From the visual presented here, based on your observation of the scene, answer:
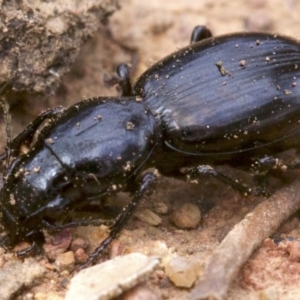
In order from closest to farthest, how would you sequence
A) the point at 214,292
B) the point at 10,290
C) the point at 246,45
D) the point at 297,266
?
1. the point at 214,292
2. the point at 10,290
3. the point at 297,266
4. the point at 246,45

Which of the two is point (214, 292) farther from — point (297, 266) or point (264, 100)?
point (264, 100)

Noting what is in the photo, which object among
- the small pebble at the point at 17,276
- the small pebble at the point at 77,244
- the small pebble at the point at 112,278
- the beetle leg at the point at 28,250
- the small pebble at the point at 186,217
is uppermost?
the beetle leg at the point at 28,250

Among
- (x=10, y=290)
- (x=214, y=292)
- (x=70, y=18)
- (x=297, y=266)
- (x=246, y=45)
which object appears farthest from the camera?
(x=70, y=18)

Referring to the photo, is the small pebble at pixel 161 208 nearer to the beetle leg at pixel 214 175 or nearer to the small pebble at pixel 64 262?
the beetle leg at pixel 214 175

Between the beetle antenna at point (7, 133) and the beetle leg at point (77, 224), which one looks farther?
the beetle antenna at point (7, 133)

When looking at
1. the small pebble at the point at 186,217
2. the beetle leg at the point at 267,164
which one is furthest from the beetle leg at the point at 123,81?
the beetle leg at the point at 267,164

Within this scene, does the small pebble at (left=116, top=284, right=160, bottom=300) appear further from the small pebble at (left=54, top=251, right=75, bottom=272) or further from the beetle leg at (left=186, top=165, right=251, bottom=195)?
the beetle leg at (left=186, top=165, right=251, bottom=195)

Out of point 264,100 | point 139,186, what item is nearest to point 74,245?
point 139,186

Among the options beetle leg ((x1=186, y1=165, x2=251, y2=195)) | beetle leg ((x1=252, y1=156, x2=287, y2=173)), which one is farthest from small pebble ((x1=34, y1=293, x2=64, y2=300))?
beetle leg ((x1=252, y1=156, x2=287, y2=173))
